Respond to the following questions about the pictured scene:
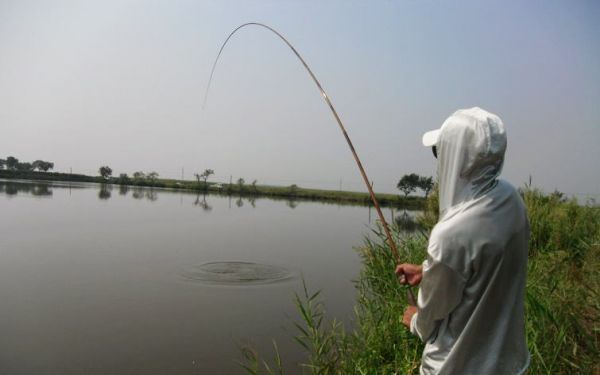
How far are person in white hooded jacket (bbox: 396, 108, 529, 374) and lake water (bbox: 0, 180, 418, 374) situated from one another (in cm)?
464

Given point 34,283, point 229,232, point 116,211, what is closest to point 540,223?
point 34,283

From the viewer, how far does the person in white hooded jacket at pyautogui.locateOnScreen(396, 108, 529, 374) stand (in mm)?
1477

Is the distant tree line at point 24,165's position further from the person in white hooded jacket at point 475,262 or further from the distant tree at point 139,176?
the person in white hooded jacket at point 475,262

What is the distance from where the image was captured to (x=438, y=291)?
5.00ft

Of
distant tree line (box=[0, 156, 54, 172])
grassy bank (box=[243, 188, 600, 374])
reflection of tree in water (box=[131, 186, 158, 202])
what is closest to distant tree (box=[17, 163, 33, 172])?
distant tree line (box=[0, 156, 54, 172])

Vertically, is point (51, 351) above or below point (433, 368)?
below

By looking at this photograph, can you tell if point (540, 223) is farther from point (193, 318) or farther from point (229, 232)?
point (229, 232)

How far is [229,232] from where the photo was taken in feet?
61.0

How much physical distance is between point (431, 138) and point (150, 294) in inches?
328

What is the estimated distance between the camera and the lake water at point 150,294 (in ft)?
19.5

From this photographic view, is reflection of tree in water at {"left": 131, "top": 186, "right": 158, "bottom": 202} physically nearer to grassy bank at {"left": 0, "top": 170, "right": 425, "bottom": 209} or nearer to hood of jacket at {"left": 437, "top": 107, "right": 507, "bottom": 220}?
grassy bank at {"left": 0, "top": 170, "right": 425, "bottom": 209}

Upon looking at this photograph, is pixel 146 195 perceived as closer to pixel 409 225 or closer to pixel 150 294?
pixel 409 225

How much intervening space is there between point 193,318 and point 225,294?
1522mm

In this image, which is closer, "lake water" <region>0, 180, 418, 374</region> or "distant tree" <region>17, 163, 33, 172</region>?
"lake water" <region>0, 180, 418, 374</region>
